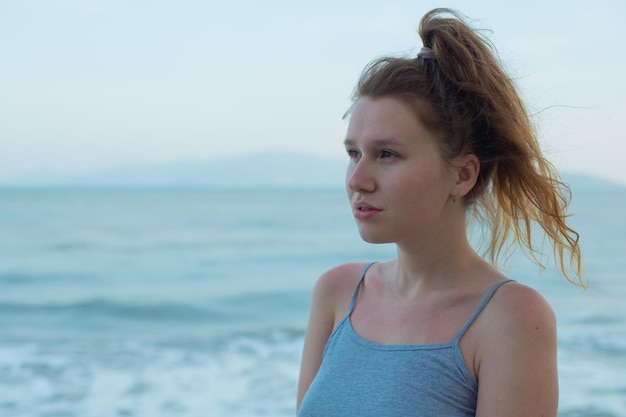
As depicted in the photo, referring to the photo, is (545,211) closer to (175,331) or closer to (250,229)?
(175,331)

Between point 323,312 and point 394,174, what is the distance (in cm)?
47

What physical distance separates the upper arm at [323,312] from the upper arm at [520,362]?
1.56 feet

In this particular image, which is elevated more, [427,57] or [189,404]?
[427,57]

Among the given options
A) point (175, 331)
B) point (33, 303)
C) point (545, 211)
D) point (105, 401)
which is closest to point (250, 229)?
point (33, 303)

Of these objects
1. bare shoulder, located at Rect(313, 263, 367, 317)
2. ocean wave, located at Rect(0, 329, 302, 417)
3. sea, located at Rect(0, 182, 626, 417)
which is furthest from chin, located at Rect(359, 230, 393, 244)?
ocean wave, located at Rect(0, 329, 302, 417)

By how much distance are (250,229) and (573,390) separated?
67.7ft

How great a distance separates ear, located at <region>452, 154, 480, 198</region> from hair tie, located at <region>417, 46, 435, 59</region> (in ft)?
0.81

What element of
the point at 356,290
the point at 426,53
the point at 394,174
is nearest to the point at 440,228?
the point at 394,174

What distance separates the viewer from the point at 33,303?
12.2 metres

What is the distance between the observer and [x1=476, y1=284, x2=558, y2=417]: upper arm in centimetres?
156

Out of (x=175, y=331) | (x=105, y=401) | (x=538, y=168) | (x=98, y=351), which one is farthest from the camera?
(x=175, y=331)

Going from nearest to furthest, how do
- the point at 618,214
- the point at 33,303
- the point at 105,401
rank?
1. the point at 105,401
2. the point at 33,303
3. the point at 618,214

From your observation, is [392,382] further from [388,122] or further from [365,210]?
[388,122]

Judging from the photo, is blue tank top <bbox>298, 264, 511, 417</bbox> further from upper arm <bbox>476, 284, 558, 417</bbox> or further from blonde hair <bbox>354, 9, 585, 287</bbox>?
blonde hair <bbox>354, 9, 585, 287</bbox>
